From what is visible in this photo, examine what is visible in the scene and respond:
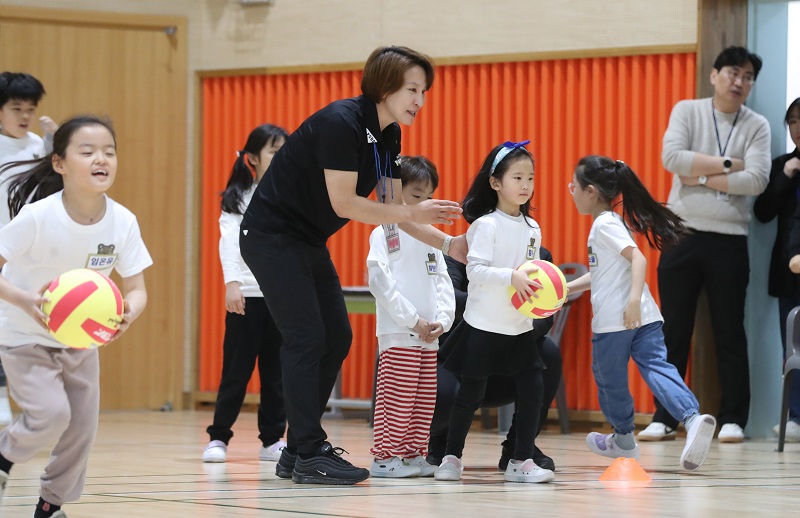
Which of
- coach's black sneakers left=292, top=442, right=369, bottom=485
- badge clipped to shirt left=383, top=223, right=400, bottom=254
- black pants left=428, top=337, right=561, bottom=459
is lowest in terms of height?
coach's black sneakers left=292, top=442, right=369, bottom=485

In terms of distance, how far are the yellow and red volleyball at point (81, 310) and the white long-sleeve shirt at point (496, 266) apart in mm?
1672

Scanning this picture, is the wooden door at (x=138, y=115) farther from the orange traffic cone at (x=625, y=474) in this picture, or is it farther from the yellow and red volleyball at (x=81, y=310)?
the yellow and red volleyball at (x=81, y=310)

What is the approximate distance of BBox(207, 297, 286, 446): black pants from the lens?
5.77 meters

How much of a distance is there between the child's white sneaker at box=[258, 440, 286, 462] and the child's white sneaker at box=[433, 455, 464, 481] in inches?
45.9

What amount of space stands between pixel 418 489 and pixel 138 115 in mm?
5270

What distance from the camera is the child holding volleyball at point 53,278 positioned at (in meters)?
3.52

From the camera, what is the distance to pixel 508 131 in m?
8.13

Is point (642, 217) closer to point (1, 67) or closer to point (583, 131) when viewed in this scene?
point (583, 131)

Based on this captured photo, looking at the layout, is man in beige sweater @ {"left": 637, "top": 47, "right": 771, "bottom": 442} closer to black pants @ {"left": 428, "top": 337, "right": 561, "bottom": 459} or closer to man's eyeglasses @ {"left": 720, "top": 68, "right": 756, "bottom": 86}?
man's eyeglasses @ {"left": 720, "top": 68, "right": 756, "bottom": 86}

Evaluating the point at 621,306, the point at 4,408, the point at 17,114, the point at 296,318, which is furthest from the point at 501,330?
the point at 17,114

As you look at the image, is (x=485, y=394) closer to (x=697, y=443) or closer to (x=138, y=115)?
(x=697, y=443)

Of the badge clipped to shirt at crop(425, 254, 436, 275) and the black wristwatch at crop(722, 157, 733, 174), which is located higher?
the black wristwatch at crop(722, 157, 733, 174)

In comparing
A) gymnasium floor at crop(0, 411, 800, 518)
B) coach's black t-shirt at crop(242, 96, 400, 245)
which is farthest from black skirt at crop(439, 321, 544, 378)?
coach's black t-shirt at crop(242, 96, 400, 245)

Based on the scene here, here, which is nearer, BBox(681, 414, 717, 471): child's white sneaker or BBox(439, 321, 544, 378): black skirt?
BBox(439, 321, 544, 378): black skirt
